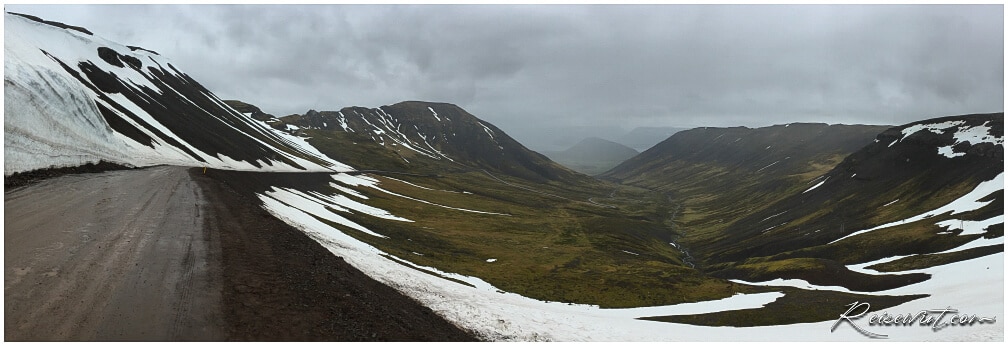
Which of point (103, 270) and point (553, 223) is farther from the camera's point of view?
point (553, 223)

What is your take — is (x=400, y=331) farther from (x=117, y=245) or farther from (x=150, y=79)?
(x=150, y=79)

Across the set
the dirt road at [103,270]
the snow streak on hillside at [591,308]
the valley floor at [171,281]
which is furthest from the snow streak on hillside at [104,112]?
the snow streak on hillside at [591,308]

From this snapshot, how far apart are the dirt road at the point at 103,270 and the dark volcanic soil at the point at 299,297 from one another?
81cm

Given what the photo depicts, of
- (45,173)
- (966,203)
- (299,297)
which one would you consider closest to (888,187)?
(966,203)

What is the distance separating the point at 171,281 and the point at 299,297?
4.77 metres

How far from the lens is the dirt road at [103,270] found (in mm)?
13312

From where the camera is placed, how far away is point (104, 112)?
6291cm

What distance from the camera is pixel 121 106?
78.0 meters

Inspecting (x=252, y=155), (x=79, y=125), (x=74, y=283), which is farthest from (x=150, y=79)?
(x=74, y=283)

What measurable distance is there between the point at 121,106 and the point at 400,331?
90.0 m

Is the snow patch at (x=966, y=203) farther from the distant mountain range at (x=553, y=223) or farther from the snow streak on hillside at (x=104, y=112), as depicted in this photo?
the snow streak on hillside at (x=104, y=112)

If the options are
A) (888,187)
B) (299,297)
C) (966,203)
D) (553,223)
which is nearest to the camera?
(299,297)

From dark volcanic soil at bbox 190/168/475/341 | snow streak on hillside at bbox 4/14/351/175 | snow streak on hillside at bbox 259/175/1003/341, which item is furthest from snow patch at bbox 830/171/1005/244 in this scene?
snow streak on hillside at bbox 4/14/351/175

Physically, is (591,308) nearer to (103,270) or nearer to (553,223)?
(103,270)
